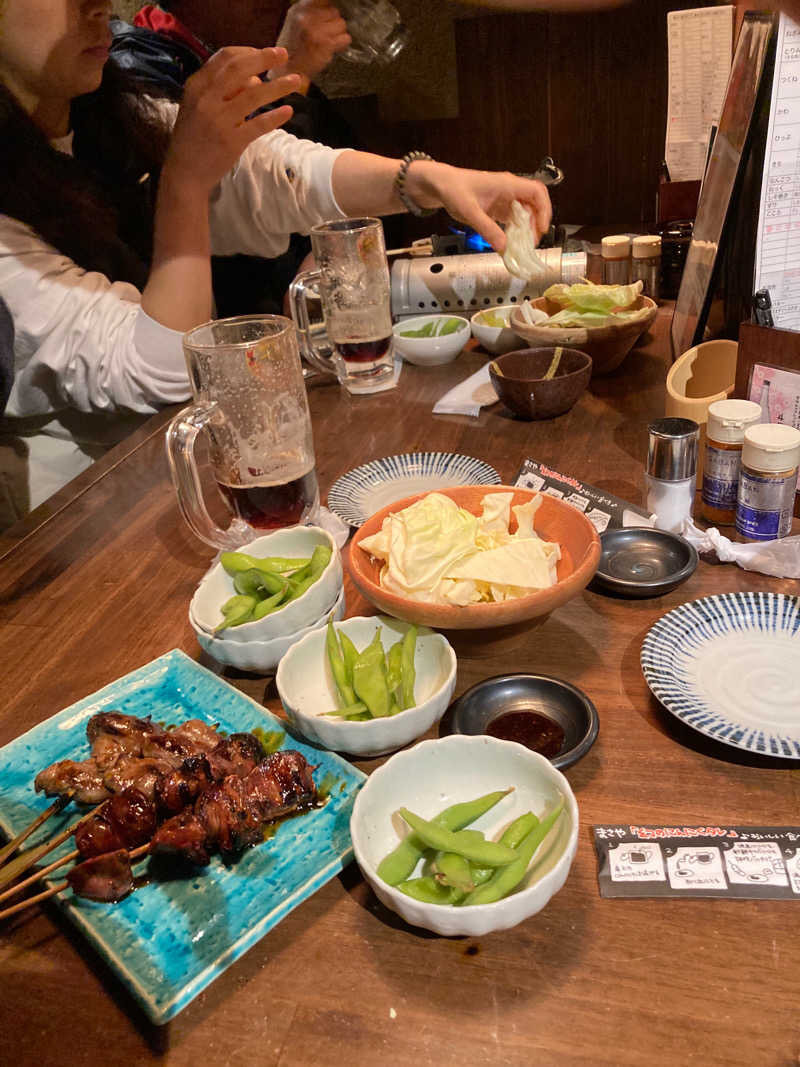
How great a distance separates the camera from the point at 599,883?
706 millimetres

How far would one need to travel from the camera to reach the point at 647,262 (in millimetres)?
2066

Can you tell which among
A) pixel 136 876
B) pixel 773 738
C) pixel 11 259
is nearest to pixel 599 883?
pixel 773 738

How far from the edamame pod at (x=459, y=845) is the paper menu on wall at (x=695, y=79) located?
2324 millimetres

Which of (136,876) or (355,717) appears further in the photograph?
(355,717)

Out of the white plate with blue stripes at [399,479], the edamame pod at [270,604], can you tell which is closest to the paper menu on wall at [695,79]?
the white plate with blue stripes at [399,479]

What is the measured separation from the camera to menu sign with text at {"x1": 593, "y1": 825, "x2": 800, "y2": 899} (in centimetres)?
68

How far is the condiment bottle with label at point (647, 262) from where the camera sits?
6.70 feet

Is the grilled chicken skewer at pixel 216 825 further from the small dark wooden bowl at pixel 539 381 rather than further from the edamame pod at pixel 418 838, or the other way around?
the small dark wooden bowl at pixel 539 381

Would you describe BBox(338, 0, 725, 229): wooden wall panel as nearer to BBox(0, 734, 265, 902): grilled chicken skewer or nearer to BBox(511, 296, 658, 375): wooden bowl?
BBox(511, 296, 658, 375): wooden bowl

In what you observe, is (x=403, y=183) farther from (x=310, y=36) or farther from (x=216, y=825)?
(x=216, y=825)

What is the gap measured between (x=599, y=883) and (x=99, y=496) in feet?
3.81

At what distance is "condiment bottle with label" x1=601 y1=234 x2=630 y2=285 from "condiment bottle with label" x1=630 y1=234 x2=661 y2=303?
0.05ft

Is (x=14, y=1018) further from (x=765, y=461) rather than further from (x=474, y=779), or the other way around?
(x=765, y=461)

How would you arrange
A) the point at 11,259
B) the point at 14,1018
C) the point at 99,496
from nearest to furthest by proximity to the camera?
the point at 14,1018 < the point at 99,496 < the point at 11,259
